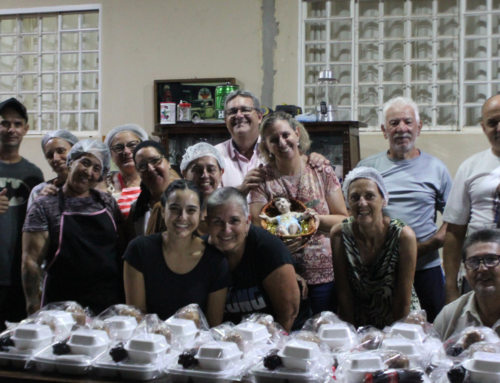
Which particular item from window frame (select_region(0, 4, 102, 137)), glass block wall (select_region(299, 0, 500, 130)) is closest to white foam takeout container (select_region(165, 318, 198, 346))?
glass block wall (select_region(299, 0, 500, 130))

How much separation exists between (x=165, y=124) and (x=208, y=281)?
8.26 feet

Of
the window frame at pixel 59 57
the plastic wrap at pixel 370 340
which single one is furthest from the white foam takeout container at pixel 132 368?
the window frame at pixel 59 57

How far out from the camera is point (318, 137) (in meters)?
4.21

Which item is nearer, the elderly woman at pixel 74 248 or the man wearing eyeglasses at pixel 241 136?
Result: the elderly woman at pixel 74 248

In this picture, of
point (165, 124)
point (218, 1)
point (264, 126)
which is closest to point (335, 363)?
point (264, 126)

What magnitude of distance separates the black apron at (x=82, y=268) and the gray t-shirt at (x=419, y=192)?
149 cm

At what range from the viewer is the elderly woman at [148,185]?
105 inches

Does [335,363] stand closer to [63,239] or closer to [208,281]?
[208,281]

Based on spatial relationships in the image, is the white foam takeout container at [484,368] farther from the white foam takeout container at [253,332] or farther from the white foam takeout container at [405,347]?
the white foam takeout container at [253,332]

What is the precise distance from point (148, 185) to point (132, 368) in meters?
1.24

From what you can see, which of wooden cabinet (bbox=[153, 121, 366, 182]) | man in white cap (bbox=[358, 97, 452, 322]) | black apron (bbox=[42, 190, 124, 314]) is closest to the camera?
black apron (bbox=[42, 190, 124, 314])

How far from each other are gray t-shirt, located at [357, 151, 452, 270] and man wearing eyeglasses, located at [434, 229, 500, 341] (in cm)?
81

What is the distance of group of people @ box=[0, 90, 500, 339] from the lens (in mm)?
2215

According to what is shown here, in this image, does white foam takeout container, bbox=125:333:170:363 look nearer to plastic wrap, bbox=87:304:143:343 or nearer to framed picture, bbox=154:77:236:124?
plastic wrap, bbox=87:304:143:343
